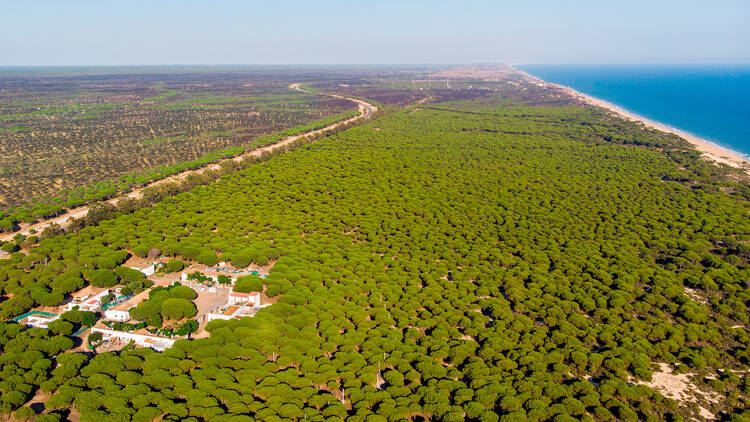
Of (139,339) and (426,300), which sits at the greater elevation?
(139,339)

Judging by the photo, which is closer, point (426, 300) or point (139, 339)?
point (139, 339)

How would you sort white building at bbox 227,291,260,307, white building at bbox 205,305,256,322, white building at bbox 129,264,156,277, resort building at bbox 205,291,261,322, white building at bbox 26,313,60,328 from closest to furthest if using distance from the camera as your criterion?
white building at bbox 26,313,60,328, white building at bbox 205,305,256,322, resort building at bbox 205,291,261,322, white building at bbox 227,291,260,307, white building at bbox 129,264,156,277

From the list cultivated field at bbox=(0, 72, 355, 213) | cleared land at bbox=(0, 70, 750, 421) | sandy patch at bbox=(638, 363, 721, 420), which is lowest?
sandy patch at bbox=(638, 363, 721, 420)

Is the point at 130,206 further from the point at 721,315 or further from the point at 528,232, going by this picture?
the point at 721,315

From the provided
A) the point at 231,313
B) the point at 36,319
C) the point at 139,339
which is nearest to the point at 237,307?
the point at 231,313

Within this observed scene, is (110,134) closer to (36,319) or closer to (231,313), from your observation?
(36,319)

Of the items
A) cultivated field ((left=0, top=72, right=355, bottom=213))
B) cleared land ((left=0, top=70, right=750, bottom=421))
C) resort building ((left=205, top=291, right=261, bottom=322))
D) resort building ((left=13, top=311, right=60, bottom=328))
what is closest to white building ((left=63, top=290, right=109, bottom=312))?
resort building ((left=13, top=311, right=60, bottom=328))

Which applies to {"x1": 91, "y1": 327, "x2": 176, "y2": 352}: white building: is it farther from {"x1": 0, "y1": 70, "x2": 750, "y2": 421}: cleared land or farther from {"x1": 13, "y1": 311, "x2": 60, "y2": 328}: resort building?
{"x1": 13, "y1": 311, "x2": 60, "y2": 328}: resort building

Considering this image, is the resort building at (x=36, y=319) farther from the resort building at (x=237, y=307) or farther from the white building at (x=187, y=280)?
the resort building at (x=237, y=307)
